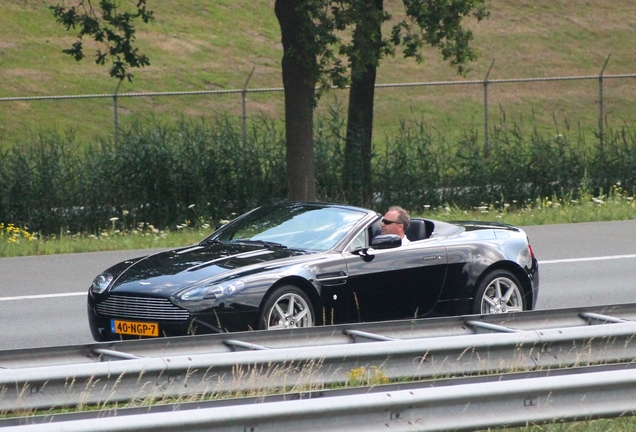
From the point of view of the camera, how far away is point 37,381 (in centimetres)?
602

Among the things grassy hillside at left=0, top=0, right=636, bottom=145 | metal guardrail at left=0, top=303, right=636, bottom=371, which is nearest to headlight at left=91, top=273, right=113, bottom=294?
metal guardrail at left=0, top=303, right=636, bottom=371

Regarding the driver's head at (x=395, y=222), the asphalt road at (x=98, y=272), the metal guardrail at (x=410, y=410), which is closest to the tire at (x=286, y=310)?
the driver's head at (x=395, y=222)

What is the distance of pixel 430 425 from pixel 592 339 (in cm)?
227

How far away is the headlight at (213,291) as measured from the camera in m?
8.46

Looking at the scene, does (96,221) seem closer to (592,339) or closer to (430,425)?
(592,339)

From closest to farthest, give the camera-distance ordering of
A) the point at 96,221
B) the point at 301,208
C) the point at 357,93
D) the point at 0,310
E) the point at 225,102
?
1. the point at 301,208
2. the point at 0,310
3. the point at 96,221
4. the point at 357,93
5. the point at 225,102

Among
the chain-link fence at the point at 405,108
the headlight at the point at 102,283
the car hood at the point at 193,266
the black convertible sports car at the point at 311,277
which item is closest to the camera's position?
the black convertible sports car at the point at 311,277

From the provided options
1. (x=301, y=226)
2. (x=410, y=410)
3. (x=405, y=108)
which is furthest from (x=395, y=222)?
(x=405, y=108)

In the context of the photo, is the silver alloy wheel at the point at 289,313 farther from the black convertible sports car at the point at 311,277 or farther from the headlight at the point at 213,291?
the headlight at the point at 213,291

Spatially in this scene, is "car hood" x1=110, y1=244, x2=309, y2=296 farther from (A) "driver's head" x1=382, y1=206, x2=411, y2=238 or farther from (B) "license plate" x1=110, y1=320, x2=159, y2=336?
(A) "driver's head" x1=382, y1=206, x2=411, y2=238

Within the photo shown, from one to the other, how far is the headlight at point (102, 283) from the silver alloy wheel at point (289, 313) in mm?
1400

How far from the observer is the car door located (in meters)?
9.34

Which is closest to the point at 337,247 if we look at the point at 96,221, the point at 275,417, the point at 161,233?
the point at 275,417

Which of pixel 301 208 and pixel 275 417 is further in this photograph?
pixel 301 208
